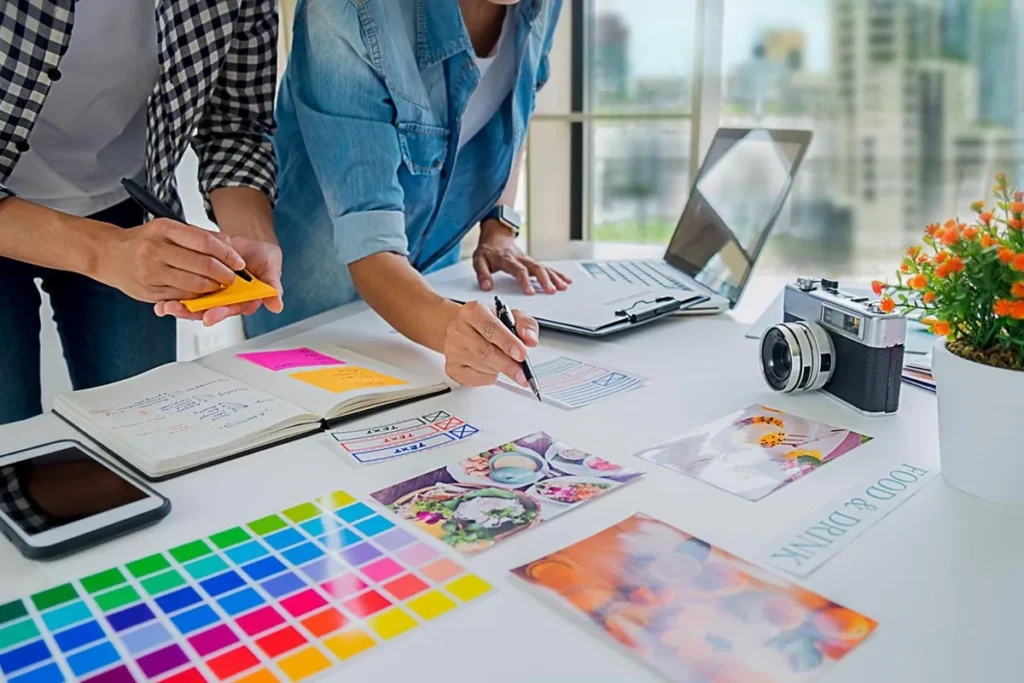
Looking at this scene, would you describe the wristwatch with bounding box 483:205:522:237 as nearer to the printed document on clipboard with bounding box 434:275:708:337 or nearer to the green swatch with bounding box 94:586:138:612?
the printed document on clipboard with bounding box 434:275:708:337

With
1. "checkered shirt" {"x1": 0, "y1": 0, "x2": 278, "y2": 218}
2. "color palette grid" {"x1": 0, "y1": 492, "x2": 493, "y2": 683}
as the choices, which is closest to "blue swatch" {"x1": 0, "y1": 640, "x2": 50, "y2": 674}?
"color palette grid" {"x1": 0, "y1": 492, "x2": 493, "y2": 683}

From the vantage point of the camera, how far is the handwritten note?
57cm

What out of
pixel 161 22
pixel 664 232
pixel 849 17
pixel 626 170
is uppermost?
pixel 849 17

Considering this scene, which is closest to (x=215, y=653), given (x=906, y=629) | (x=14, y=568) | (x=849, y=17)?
(x=14, y=568)

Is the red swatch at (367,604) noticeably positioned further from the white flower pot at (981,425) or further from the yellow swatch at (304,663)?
the white flower pot at (981,425)

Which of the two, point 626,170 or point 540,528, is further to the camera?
point 626,170

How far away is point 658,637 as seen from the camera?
493 millimetres

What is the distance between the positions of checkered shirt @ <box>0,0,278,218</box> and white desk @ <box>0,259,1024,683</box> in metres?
0.38

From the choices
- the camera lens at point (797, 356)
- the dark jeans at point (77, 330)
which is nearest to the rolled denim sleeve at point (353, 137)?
the dark jeans at point (77, 330)

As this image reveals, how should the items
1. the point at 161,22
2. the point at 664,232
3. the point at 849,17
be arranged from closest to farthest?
the point at 161,22, the point at 849,17, the point at 664,232

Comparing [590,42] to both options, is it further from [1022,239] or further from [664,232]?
[1022,239]

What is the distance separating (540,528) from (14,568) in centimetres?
36

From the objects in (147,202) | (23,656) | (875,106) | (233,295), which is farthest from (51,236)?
(875,106)

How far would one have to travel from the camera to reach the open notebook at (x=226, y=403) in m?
0.75
